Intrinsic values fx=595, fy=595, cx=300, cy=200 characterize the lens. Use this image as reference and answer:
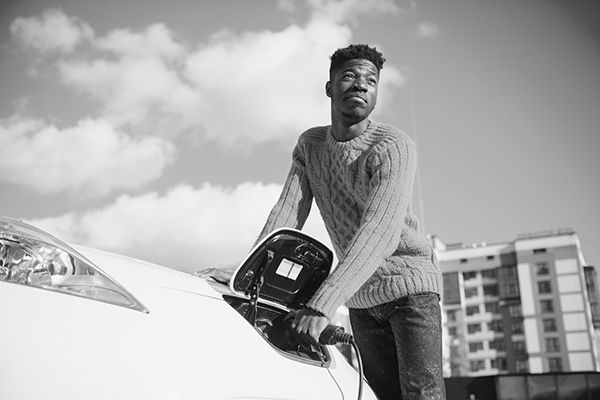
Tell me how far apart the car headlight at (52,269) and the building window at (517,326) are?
7735 centimetres

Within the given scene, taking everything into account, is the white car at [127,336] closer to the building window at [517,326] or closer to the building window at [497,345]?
the building window at [517,326]

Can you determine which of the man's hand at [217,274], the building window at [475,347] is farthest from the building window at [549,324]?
the man's hand at [217,274]

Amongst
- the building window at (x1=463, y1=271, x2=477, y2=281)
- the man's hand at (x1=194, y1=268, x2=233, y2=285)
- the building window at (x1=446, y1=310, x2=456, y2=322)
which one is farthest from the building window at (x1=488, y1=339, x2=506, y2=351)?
the man's hand at (x1=194, y1=268, x2=233, y2=285)

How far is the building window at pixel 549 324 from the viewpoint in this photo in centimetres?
7044

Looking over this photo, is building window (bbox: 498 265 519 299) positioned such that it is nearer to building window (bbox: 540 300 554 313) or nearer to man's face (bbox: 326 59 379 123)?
building window (bbox: 540 300 554 313)

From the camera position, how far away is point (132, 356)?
3.68ft

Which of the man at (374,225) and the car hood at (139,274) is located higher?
the man at (374,225)

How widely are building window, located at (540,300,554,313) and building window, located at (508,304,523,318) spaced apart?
2529mm

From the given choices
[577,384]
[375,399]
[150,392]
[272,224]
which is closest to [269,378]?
[150,392]

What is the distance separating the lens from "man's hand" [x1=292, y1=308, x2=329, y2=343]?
1570mm

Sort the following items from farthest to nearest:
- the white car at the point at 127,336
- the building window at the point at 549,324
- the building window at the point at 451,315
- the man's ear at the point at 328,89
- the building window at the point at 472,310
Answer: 1. the building window at the point at 472,310
2. the building window at the point at 451,315
3. the building window at the point at 549,324
4. the man's ear at the point at 328,89
5. the white car at the point at 127,336

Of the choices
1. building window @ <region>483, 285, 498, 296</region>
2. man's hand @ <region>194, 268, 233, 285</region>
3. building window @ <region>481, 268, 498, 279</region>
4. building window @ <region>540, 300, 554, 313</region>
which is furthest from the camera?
building window @ <region>483, 285, 498, 296</region>

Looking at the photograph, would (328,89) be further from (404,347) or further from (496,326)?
(496,326)

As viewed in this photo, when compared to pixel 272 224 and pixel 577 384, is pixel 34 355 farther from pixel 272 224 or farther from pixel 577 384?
pixel 577 384
